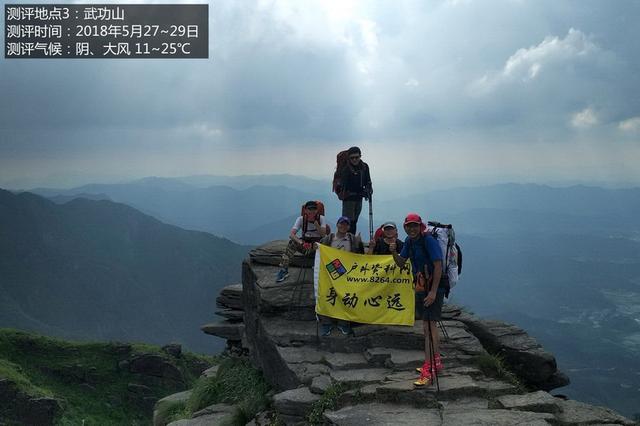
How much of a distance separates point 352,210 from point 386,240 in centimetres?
321

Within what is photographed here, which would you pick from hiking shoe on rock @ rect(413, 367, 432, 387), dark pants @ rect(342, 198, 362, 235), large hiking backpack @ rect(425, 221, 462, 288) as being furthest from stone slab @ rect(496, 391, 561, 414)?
dark pants @ rect(342, 198, 362, 235)

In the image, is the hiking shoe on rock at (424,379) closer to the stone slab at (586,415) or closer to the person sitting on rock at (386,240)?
the stone slab at (586,415)

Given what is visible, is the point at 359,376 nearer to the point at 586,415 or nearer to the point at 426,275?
the point at 426,275

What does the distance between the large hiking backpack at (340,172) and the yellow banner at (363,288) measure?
8.32ft

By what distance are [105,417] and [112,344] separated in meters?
14.1

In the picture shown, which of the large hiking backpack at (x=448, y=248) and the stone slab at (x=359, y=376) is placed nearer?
the large hiking backpack at (x=448, y=248)

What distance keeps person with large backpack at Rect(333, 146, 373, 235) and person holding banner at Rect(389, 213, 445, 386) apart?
5.21 metres

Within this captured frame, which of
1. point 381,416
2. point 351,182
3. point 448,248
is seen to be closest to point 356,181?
point 351,182

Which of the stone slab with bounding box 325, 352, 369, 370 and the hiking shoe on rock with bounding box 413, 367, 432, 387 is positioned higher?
the hiking shoe on rock with bounding box 413, 367, 432, 387

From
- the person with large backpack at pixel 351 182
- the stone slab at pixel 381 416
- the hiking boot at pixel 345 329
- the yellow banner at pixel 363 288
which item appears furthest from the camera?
the person with large backpack at pixel 351 182

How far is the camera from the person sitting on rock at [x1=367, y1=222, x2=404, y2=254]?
13.5 m

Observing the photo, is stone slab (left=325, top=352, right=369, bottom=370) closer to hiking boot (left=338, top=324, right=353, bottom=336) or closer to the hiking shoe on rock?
hiking boot (left=338, top=324, right=353, bottom=336)

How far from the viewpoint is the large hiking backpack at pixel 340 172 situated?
1637 centimetres

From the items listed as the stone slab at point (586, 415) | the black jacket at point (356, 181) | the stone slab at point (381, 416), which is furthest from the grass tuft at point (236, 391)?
the stone slab at point (586, 415)
